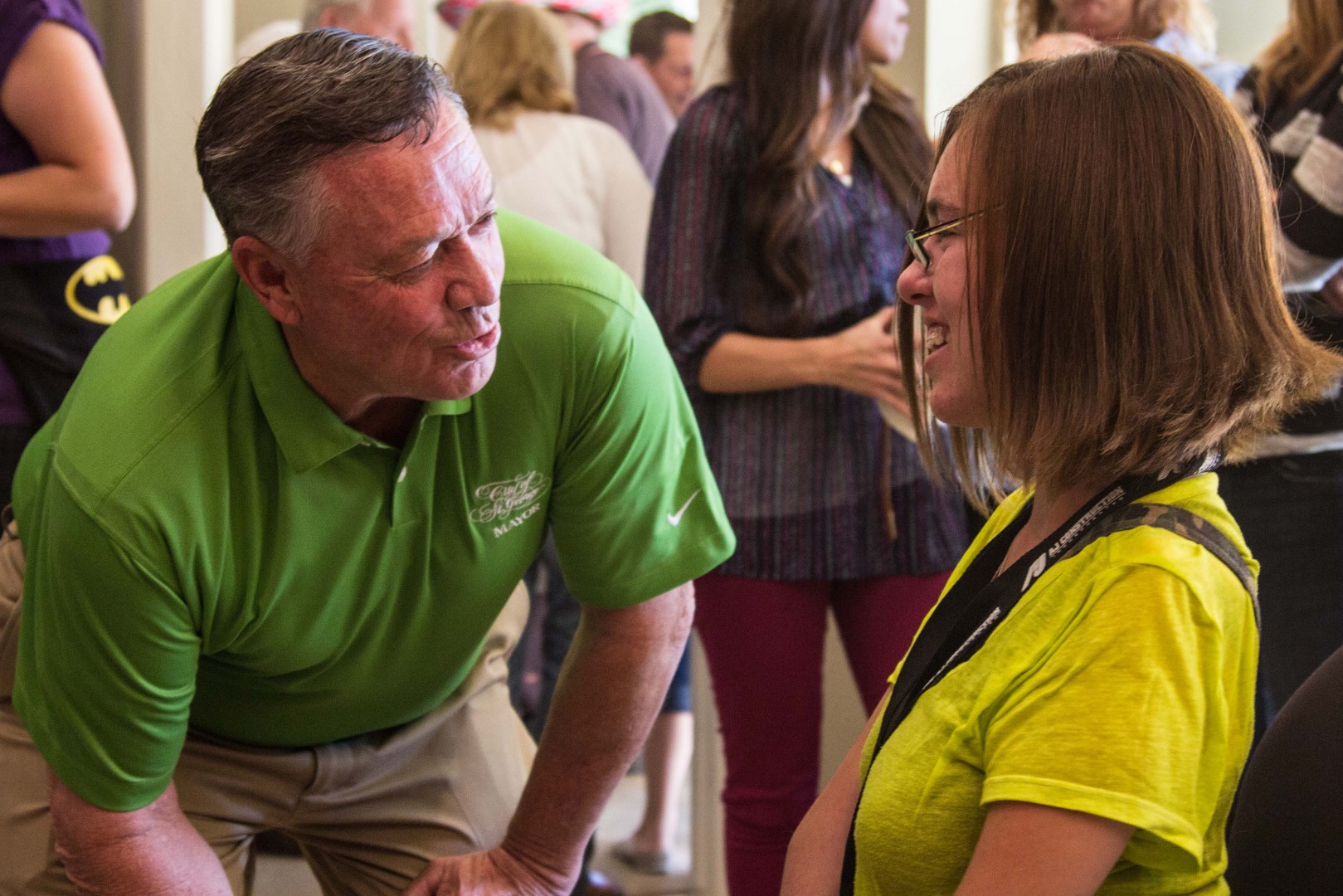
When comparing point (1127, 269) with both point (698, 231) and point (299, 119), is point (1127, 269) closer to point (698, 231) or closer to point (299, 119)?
point (299, 119)

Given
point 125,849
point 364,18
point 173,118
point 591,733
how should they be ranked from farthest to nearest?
point 364,18
point 173,118
point 591,733
point 125,849

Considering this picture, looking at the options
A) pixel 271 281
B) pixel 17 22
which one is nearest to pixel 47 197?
pixel 17 22

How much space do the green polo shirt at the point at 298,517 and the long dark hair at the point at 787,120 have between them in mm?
401

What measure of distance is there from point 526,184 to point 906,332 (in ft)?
4.33

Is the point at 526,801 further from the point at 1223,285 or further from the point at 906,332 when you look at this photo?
the point at 1223,285

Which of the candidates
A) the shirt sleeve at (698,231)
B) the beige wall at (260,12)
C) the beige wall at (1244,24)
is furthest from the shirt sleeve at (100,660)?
the beige wall at (1244,24)

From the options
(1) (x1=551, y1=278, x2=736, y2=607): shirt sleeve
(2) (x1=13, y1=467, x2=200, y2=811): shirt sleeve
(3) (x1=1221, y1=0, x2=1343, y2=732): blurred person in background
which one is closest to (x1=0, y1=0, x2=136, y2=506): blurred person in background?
(2) (x1=13, y1=467, x2=200, y2=811): shirt sleeve

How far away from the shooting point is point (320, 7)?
8.57 ft

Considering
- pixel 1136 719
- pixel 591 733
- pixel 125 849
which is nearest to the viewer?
pixel 1136 719

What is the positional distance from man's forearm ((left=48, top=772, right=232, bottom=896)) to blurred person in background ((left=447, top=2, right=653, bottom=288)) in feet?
4.56

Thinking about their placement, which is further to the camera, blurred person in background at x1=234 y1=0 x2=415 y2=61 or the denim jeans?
blurred person in background at x1=234 y1=0 x2=415 y2=61

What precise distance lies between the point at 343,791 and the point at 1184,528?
0.95 m

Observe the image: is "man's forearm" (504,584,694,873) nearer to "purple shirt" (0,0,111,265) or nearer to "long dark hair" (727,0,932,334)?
"long dark hair" (727,0,932,334)

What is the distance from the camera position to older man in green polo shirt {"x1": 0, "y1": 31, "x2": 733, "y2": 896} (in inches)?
43.7
